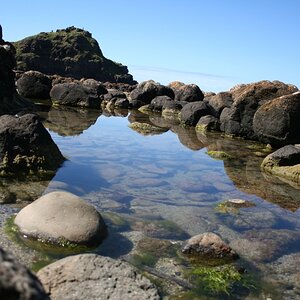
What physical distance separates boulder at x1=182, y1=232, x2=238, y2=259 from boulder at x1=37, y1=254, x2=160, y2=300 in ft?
5.27

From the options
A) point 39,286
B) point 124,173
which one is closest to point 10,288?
point 39,286

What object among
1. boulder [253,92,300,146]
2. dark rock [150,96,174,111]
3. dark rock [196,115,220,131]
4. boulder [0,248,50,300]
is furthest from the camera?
dark rock [150,96,174,111]

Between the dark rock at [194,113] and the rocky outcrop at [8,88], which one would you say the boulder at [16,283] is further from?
the dark rock at [194,113]

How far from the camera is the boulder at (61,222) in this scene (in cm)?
640

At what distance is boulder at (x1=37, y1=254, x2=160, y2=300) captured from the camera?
4.58m

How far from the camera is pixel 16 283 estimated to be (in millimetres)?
2121

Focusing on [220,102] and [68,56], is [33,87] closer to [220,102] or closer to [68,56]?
[220,102]

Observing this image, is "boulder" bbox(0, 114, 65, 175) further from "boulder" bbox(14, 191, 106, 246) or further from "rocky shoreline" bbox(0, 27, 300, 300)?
"boulder" bbox(14, 191, 106, 246)

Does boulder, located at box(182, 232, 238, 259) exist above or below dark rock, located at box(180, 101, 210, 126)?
above

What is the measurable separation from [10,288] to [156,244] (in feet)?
16.2

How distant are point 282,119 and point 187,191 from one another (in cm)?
849

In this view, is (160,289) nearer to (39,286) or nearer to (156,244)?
Result: (156,244)

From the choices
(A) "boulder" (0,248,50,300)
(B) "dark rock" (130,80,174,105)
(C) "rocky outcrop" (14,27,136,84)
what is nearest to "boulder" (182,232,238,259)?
(A) "boulder" (0,248,50,300)

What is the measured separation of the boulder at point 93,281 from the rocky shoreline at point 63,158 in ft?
0.04
